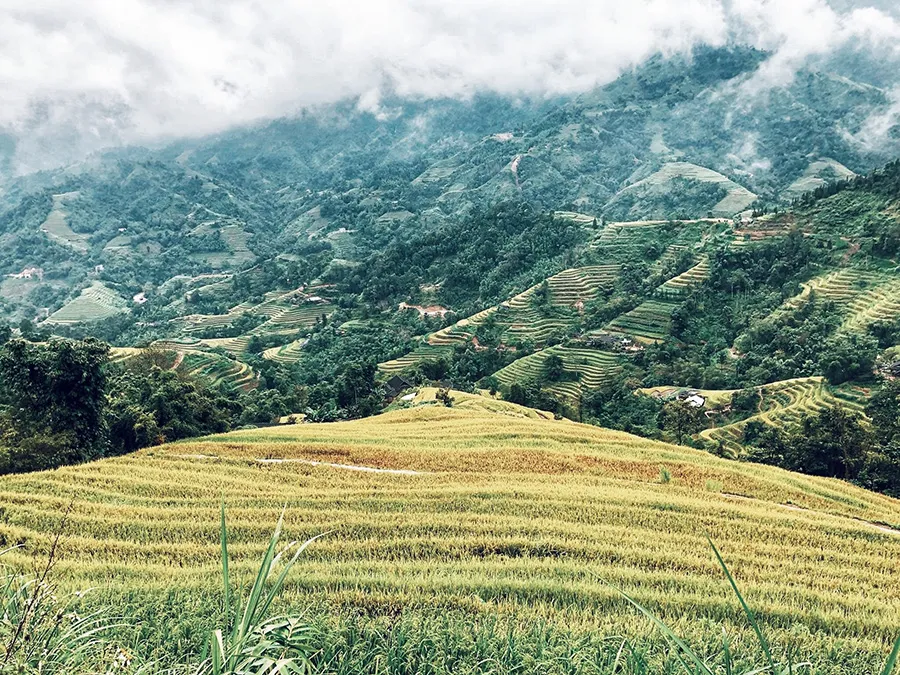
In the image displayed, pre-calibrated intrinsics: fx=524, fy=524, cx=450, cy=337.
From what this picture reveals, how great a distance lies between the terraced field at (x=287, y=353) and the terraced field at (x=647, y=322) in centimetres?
4639

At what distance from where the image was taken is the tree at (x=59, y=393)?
17438 mm

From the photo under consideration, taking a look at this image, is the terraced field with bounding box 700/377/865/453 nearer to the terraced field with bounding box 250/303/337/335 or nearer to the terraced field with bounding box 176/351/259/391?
the terraced field with bounding box 176/351/259/391

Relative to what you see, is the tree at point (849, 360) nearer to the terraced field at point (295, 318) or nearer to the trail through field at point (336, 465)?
the trail through field at point (336, 465)

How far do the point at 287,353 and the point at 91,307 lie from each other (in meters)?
96.3

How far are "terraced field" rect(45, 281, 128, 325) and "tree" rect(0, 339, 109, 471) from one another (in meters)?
137

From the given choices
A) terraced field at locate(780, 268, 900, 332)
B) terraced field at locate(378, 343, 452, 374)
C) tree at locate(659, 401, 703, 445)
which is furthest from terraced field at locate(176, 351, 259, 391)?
terraced field at locate(780, 268, 900, 332)

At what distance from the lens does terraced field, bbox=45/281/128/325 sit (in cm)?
13686

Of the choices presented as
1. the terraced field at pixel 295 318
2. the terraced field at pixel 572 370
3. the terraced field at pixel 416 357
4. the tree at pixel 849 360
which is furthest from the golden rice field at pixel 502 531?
the terraced field at pixel 295 318

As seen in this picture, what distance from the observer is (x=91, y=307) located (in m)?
145

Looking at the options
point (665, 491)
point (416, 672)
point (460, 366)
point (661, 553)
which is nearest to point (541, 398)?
point (460, 366)

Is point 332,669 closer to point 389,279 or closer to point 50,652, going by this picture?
point 50,652

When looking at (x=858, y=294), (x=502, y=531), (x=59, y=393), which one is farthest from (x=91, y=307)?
(x=502, y=531)

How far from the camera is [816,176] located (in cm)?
17012

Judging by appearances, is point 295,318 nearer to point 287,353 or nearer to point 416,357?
point 287,353
